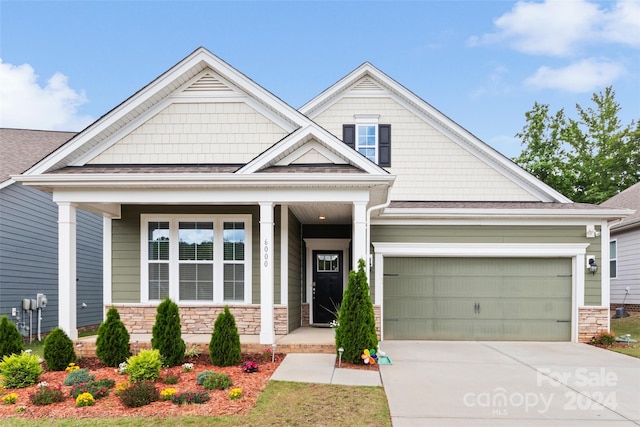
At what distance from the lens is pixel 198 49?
10.0 metres

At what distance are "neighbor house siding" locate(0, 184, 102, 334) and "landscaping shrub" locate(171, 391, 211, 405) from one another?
8844 mm

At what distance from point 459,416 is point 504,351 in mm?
4893

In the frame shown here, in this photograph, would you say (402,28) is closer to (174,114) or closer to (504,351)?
(174,114)

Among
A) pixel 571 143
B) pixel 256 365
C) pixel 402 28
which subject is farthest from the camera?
pixel 571 143

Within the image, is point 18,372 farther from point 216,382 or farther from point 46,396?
point 216,382

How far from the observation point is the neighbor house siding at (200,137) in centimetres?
1012

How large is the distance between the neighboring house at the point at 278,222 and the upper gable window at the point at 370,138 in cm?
118

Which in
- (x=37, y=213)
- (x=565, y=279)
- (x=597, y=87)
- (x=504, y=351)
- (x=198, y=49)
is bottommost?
(x=504, y=351)

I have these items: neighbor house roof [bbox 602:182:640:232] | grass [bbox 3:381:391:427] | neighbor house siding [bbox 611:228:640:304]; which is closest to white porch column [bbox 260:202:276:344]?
grass [bbox 3:381:391:427]

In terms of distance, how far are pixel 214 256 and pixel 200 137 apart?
243 cm

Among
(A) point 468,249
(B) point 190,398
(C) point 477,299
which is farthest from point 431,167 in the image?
(B) point 190,398

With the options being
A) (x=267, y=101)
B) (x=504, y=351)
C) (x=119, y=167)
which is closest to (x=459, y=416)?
(x=504, y=351)

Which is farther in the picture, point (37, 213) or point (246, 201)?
point (37, 213)

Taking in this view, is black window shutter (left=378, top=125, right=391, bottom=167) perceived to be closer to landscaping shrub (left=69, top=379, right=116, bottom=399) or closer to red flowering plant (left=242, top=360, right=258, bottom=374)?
red flowering plant (left=242, top=360, right=258, bottom=374)
